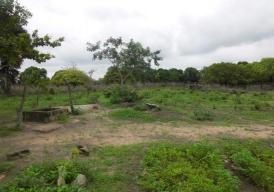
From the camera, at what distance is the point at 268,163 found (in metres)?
7.99

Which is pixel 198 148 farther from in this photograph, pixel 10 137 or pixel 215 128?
pixel 10 137

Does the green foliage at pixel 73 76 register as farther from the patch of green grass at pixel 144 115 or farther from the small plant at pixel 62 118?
the small plant at pixel 62 118

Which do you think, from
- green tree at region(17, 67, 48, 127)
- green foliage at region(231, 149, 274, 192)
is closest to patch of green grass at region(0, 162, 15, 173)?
green tree at region(17, 67, 48, 127)

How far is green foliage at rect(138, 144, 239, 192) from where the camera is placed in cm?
635

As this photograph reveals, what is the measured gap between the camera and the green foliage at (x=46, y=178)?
5.95 m

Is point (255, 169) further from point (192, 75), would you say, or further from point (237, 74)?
point (192, 75)

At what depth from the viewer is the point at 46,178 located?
21.2ft

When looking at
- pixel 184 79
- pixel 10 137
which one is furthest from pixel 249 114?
pixel 184 79

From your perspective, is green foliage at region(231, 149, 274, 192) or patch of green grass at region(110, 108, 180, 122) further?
patch of green grass at region(110, 108, 180, 122)

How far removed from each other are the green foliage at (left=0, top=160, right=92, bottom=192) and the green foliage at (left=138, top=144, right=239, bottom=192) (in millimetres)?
1195

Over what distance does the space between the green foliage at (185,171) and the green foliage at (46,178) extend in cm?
120

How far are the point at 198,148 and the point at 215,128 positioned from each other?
3.62 metres

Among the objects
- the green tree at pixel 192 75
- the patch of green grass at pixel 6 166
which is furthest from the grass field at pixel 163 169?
the green tree at pixel 192 75

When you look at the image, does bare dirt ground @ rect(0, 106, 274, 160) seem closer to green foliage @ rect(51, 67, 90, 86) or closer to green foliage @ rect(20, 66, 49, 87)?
green foliage @ rect(20, 66, 49, 87)
